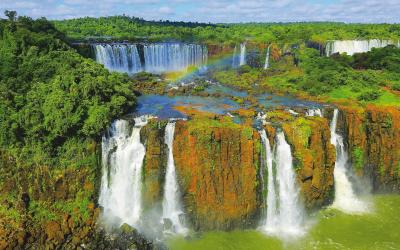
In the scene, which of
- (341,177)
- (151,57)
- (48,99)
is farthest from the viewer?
(151,57)

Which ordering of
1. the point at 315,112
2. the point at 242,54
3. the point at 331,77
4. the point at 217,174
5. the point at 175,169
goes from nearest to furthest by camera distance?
the point at 217,174 → the point at 175,169 → the point at 315,112 → the point at 331,77 → the point at 242,54

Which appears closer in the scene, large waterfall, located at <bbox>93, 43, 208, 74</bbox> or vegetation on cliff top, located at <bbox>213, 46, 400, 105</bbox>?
vegetation on cliff top, located at <bbox>213, 46, 400, 105</bbox>

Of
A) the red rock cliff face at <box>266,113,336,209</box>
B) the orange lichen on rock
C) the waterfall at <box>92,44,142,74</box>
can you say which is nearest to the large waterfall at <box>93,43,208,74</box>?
the waterfall at <box>92,44,142,74</box>

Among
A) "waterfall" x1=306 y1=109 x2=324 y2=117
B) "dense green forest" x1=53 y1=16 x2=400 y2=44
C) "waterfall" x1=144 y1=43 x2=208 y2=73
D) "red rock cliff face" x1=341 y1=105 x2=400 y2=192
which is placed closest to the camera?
"red rock cliff face" x1=341 y1=105 x2=400 y2=192

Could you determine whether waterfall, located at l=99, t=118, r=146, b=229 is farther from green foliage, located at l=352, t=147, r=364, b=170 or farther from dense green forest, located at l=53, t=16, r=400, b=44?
dense green forest, located at l=53, t=16, r=400, b=44

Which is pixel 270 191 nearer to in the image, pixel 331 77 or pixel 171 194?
pixel 171 194

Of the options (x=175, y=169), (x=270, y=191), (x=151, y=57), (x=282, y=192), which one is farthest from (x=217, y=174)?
(x=151, y=57)

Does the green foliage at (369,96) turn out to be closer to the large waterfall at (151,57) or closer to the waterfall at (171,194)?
the waterfall at (171,194)

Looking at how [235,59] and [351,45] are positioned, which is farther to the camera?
[351,45]
